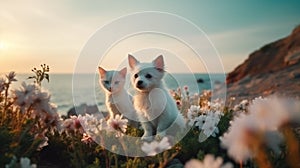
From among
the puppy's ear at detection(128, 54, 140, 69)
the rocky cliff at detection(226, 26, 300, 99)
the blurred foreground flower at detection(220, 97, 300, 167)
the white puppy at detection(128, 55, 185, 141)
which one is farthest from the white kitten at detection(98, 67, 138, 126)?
the rocky cliff at detection(226, 26, 300, 99)

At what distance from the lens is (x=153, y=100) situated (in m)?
5.85

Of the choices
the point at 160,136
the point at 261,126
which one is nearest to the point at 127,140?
the point at 160,136

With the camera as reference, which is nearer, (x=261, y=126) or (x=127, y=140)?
(x=261, y=126)

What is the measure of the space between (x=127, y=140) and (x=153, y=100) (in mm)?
1174

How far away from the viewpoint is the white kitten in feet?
21.8

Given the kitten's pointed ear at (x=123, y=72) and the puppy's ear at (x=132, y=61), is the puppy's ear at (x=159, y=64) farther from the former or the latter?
the kitten's pointed ear at (x=123, y=72)

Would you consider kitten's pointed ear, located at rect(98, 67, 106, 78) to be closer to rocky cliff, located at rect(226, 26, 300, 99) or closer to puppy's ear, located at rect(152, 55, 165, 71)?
puppy's ear, located at rect(152, 55, 165, 71)

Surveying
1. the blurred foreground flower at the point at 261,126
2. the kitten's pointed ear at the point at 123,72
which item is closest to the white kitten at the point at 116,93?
the kitten's pointed ear at the point at 123,72

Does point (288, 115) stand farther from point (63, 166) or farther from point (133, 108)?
point (133, 108)

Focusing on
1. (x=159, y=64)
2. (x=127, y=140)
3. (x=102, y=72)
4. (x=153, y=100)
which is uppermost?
(x=159, y=64)

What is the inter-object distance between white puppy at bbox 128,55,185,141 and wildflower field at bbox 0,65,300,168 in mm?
211

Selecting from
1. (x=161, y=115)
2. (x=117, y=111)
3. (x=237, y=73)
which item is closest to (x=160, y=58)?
(x=161, y=115)

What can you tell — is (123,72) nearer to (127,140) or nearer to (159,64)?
(159,64)

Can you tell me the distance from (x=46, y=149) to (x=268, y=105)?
3554 mm
